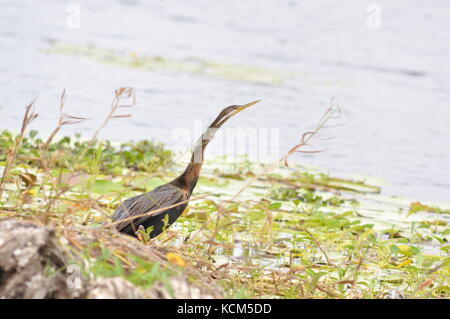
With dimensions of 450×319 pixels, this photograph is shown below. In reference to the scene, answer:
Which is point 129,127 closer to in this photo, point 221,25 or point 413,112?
point 413,112

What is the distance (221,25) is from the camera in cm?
1986

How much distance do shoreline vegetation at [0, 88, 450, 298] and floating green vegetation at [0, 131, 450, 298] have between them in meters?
0.01

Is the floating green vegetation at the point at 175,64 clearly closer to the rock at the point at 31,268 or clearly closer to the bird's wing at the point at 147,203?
the bird's wing at the point at 147,203

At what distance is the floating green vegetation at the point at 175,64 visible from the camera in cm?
1428

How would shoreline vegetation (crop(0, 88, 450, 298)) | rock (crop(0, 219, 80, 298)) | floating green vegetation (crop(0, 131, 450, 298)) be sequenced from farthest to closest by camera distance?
1. floating green vegetation (crop(0, 131, 450, 298))
2. shoreline vegetation (crop(0, 88, 450, 298))
3. rock (crop(0, 219, 80, 298))

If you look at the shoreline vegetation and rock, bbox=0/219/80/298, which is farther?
the shoreline vegetation

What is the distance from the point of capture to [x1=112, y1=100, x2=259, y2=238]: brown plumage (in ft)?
13.4

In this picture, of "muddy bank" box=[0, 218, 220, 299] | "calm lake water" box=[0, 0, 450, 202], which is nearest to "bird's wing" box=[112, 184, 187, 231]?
"muddy bank" box=[0, 218, 220, 299]

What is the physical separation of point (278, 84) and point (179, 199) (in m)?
9.92

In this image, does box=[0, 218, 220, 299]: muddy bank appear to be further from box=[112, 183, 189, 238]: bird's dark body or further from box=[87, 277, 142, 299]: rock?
box=[112, 183, 189, 238]: bird's dark body

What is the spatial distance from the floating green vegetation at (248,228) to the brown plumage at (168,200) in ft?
0.35

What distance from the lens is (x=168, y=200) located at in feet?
13.7

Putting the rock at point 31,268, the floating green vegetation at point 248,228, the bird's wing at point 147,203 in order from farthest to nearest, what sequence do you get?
the bird's wing at point 147,203
the floating green vegetation at point 248,228
the rock at point 31,268

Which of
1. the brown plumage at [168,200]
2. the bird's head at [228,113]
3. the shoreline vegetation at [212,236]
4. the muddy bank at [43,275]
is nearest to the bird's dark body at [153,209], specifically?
the brown plumage at [168,200]
